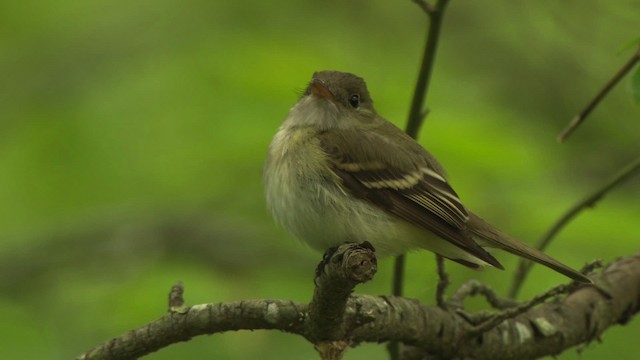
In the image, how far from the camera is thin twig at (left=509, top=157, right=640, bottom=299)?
469 centimetres

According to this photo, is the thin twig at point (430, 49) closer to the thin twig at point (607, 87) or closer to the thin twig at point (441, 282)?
the thin twig at point (441, 282)

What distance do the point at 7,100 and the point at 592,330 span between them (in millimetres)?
3603

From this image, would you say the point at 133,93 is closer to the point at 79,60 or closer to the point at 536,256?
the point at 79,60

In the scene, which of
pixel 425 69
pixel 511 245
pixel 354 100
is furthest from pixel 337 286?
pixel 354 100

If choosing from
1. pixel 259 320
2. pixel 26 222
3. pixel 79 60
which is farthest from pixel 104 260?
pixel 259 320

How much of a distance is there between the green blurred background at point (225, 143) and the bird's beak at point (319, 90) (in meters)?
0.26

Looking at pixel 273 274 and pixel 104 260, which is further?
pixel 104 260

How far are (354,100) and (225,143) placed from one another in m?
0.75

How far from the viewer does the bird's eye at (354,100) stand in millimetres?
5406

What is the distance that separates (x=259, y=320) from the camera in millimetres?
3539

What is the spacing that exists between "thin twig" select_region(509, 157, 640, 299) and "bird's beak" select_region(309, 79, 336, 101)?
1270 millimetres

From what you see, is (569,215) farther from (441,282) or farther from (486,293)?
(441,282)

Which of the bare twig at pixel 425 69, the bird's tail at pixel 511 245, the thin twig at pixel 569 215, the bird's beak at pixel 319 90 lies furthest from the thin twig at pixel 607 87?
the bird's beak at pixel 319 90

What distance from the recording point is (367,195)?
15.3 ft
